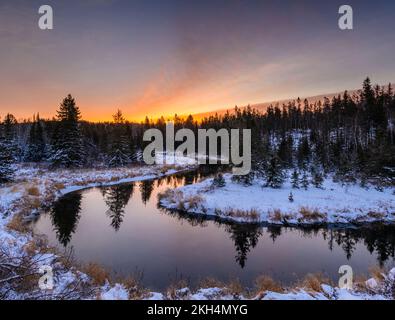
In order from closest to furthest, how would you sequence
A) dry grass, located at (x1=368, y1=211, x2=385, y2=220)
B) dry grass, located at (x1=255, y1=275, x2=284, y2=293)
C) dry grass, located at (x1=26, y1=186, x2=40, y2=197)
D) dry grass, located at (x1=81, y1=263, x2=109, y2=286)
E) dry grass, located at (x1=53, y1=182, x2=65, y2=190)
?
dry grass, located at (x1=255, y1=275, x2=284, y2=293)
dry grass, located at (x1=81, y1=263, x2=109, y2=286)
dry grass, located at (x1=368, y1=211, x2=385, y2=220)
dry grass, located at (x1=26, y1=186, x2=40, y2=197)
dry grass, located at (x1=53, y1=182, x2=65, y2=190)

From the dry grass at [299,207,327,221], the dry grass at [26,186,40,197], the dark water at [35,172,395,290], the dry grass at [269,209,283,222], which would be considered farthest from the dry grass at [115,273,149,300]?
the dry grass at [26,186,40,197]

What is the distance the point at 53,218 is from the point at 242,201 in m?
14.3

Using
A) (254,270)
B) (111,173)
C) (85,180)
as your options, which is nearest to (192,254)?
(254,270)

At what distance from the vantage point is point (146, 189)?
3083 cm

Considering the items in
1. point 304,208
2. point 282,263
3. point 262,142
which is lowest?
point 282,263

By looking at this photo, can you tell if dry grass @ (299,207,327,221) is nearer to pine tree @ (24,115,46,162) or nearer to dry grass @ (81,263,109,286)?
dry grass @ (81,263,109,286)

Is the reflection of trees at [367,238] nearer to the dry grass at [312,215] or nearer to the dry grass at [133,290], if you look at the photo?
the dry grass at [312,215]

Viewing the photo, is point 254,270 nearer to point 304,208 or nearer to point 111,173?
point 304,208

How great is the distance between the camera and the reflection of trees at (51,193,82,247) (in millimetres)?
15570

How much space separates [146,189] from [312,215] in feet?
62.0

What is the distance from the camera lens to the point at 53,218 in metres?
18.6

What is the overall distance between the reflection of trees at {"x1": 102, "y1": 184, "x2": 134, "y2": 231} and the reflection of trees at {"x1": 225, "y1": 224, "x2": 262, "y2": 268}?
7.70 m

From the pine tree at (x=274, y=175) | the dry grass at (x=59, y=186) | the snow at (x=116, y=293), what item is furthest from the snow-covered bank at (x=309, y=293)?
the dry grass at (x=59, y=186)

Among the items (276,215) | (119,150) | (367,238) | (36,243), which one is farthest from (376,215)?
(119,150)
